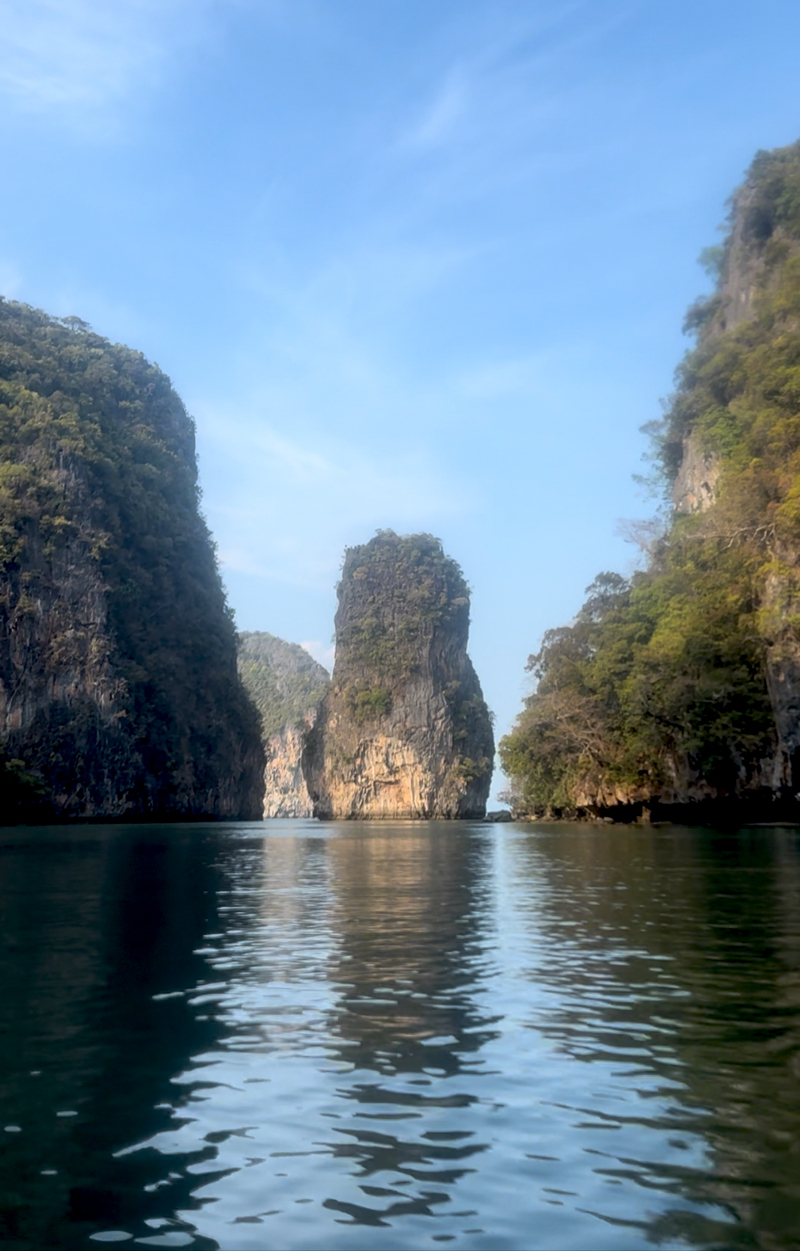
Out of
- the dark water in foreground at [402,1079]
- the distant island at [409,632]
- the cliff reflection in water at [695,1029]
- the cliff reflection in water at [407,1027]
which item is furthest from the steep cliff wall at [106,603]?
the dark water in foreground at [402,1079]

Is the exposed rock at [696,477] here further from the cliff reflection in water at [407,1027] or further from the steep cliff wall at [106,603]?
the steep cliff wall at [106,603]

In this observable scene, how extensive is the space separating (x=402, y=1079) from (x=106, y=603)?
79.0m

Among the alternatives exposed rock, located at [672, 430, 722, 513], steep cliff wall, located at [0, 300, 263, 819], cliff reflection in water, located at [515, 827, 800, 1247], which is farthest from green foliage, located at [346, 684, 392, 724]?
cliff reflection in water, located at [515, 827, 800, 1247]

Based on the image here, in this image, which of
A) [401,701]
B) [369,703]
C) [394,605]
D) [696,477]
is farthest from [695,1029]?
[394,605]

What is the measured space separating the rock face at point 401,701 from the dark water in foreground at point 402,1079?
96910 millimetres

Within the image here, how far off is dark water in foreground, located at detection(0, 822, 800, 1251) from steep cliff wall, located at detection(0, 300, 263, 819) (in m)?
56.0

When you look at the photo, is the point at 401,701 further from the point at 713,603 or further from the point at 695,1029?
the point at 695,1029

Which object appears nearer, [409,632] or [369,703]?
[369,703]

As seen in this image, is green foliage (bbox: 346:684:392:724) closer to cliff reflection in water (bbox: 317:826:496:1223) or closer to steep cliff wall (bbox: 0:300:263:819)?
steep cliff wall (bbox: 0:300:263:819)

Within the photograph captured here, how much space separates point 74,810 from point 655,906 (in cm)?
6310

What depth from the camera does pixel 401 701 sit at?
4473 inches

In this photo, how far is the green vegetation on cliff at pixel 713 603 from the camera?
38.9 meters

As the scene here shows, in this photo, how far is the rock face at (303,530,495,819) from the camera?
362ft

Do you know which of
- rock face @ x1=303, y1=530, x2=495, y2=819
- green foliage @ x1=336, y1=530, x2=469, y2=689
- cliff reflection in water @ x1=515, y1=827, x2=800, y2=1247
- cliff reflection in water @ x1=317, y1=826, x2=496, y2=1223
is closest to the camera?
cliff reflection in water @ x1=515, y1=827, x2=800, y2=1247
